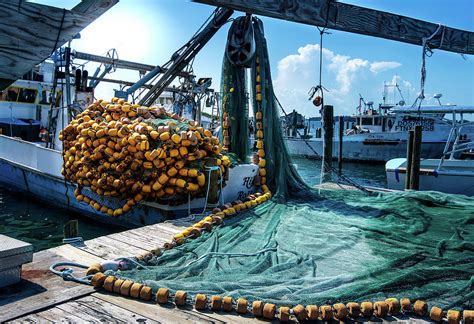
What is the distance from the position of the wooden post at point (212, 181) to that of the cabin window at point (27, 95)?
12852mm

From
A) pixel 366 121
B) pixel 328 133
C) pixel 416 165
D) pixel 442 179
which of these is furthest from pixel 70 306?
pixel 366 121

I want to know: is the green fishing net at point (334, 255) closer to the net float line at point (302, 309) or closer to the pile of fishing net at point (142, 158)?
the net float line at point (302, 309)

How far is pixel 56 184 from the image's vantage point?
9.60 m

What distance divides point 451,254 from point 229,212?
286cm

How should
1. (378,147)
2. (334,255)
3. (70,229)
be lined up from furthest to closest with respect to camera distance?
(378,147), (70,229), (334,255)

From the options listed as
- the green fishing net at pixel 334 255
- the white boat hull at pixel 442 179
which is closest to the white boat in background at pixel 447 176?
the white boat hull at pixel 442 179

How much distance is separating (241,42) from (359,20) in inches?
121

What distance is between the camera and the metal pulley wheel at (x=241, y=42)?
7375 mm

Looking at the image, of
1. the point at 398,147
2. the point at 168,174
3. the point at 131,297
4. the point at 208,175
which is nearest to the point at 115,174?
the point at 168,174

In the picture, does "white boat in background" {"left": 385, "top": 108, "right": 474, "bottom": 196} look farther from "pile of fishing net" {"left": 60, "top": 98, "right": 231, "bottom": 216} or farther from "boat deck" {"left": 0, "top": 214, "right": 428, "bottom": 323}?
"boat deck" {"left": 0, "top": 214, "right": 428, "bottom": 323}

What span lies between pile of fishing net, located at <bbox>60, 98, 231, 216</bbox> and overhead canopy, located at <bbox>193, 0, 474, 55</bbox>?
97.3 inches

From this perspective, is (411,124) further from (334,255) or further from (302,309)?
(302,309)

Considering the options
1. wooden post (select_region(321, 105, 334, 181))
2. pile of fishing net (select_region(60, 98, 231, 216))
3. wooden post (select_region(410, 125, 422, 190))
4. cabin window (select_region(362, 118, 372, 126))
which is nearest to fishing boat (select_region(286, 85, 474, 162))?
cabin window (select_region(362, 118, 372, 126))

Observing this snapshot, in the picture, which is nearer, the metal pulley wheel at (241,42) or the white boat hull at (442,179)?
the metal pulley wheel at (241,42)
